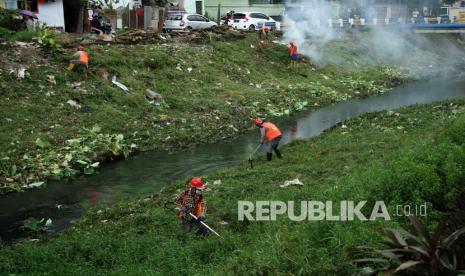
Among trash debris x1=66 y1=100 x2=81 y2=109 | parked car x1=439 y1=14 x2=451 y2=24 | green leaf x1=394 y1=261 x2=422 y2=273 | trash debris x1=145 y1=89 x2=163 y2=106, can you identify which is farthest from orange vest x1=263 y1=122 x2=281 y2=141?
parked car x1=439 y1=14 x2=451 y2=24

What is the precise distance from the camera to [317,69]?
28.8 metres

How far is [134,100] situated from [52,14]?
28.5ft

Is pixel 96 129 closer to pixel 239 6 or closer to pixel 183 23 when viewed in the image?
pixel 183 23

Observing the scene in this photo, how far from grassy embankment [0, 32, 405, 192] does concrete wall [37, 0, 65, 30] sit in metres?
4.26

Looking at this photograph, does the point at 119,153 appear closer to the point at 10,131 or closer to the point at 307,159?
the point at 10,131

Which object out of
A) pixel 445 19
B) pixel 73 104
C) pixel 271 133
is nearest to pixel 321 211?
pixel 271 133

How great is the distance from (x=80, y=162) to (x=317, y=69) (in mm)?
18338

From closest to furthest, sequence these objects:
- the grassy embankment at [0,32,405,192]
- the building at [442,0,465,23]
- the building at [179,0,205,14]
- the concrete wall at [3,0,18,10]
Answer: the grassy embankment at [0,32,405,192] → the concrete wall at [3,0,18,10] → the building at [179,0,205,14] → the building at [442,0,465,23]

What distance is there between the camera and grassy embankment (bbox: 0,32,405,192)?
543 inches

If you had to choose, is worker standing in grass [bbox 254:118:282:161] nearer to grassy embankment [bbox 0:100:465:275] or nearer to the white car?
grassy embankment [bbox 0:100:465:275]

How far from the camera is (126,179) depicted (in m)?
12.9

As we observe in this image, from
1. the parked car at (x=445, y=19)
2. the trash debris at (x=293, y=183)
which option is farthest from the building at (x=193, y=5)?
the trash debris at (x=293, y=183)

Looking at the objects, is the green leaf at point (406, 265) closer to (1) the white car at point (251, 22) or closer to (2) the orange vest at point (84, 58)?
(2) the orange vest at point (84, 58)

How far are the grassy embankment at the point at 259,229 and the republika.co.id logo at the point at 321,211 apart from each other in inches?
4.0
